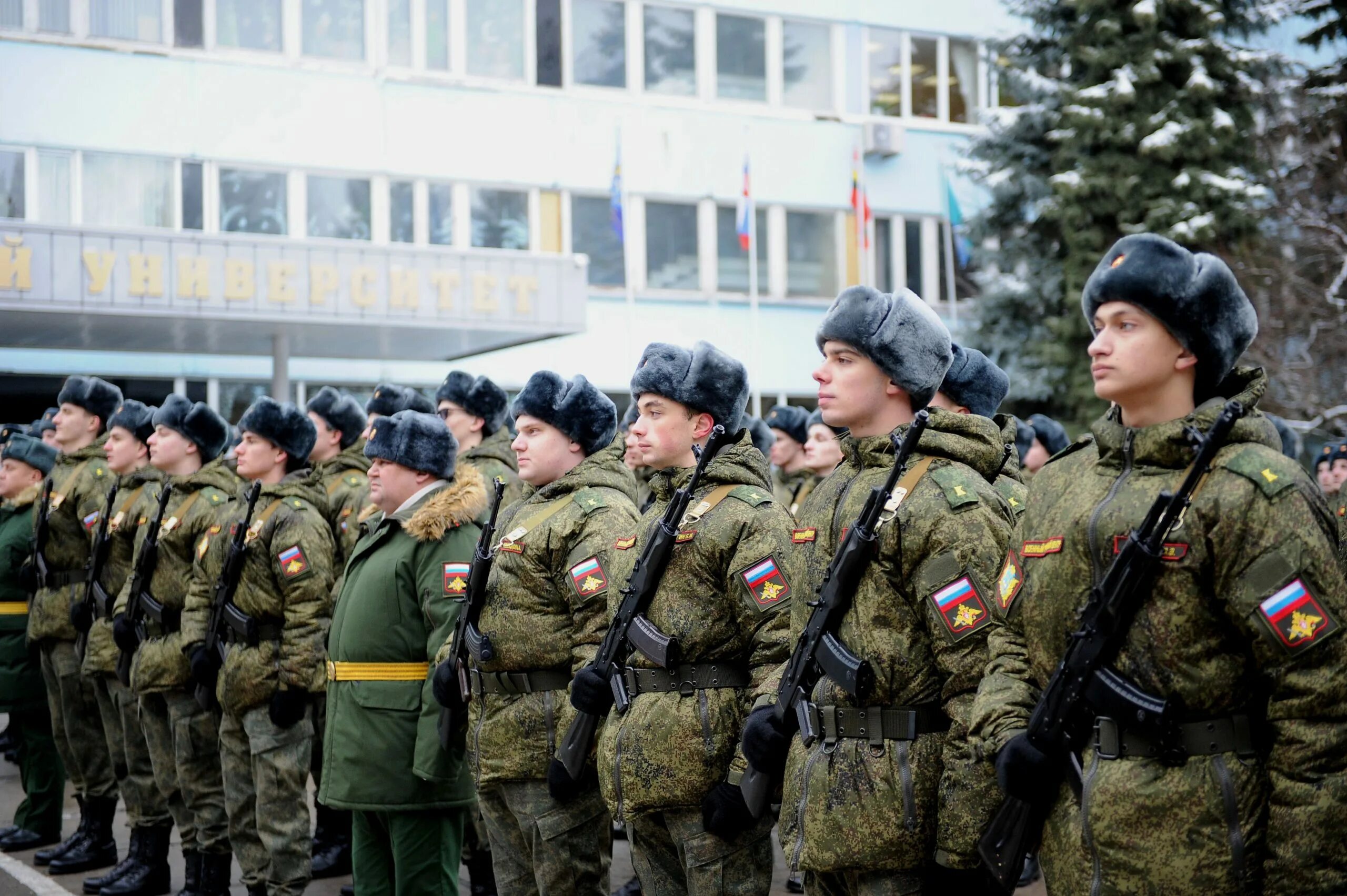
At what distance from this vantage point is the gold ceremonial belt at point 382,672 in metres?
6.26

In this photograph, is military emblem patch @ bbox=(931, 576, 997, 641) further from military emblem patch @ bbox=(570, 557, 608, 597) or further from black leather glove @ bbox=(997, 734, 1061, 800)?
military emblem patch @ bbox=(570, 557, 608, 597)

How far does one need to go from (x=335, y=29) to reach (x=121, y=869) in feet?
59.7

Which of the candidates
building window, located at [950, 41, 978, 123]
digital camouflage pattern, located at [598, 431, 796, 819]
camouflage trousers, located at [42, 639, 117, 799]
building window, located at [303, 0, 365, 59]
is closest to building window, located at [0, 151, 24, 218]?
building window, located at [303, 0, 365, 59]

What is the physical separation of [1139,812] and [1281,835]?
28 centimetres

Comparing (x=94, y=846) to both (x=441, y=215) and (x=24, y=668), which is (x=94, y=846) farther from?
(x=441, y=215)

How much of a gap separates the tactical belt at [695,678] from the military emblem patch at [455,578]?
1.52 m

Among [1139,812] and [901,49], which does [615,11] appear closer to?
[901,49]

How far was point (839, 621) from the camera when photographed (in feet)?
13.3

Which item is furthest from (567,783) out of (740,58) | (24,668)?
(740,58)

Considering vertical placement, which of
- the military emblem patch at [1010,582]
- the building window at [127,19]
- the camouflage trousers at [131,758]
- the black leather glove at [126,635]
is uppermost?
the building window at [127,19]

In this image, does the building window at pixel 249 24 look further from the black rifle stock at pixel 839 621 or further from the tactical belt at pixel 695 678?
the black rifle stock at pixel 839 621

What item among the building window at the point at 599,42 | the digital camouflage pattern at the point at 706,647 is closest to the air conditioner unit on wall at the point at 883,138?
the building window at the point at 599,42

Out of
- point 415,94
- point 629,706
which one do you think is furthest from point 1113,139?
point 629,706

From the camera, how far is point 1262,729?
3.24 meters
